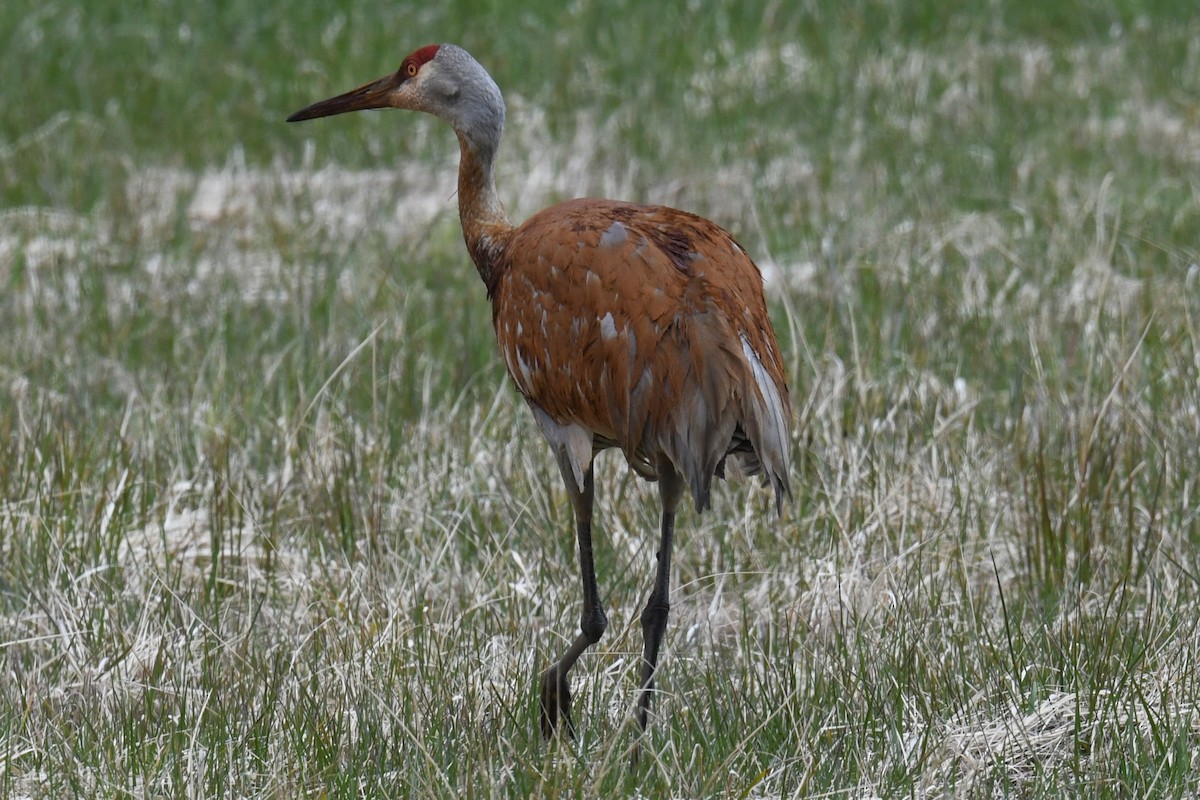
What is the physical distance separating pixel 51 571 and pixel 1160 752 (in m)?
2.72

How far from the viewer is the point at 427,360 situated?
588 cm

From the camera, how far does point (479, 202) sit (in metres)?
4.09

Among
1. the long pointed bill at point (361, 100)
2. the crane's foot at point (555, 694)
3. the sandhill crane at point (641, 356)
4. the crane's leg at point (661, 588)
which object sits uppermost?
the long pointed bill at point (361, 100)

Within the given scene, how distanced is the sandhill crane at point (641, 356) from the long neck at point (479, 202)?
0.10m

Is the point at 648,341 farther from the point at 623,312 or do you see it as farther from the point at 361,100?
the point at 361,100

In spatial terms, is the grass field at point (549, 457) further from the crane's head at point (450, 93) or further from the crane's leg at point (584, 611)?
the crane's head at point (450, 93)

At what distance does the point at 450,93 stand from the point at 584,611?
131 cm

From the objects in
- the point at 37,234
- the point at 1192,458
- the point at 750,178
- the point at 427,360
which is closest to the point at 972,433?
the point at 1192,458

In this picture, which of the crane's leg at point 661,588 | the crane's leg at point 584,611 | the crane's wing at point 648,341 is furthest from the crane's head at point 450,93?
the crane's leg at point 661,588

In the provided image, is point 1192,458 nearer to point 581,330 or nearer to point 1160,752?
point 1160,752

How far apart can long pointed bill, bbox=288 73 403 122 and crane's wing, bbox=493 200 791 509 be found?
76 centimetres

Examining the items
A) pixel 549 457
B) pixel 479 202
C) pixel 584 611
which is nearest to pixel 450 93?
pixel 479 202

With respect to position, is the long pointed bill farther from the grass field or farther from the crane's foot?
the crane's foot

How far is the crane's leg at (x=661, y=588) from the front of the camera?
3652mm
